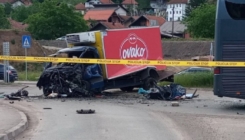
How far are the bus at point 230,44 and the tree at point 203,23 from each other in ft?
226

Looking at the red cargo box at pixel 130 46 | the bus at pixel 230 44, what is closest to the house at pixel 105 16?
the red cargo box at pixel 130 46

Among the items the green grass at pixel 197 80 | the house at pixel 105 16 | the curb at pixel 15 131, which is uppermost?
the house at pixel 105 16

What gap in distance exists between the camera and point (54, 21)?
91438mm

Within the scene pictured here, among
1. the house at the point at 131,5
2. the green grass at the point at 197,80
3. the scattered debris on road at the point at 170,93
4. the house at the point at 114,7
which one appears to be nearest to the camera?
the scattered debris on road at the point at 170,93

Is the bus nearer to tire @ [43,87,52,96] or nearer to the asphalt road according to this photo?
the asphalt road

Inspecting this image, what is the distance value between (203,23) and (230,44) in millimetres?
70151

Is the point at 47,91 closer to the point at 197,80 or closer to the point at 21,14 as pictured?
the point at 197,80

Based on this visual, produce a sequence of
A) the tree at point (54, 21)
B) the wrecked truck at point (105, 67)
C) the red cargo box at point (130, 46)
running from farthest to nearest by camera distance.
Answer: the tree at point (54, 21)
the red cargo box at point (130, 46)
the wrecked truck at point (105, 67)

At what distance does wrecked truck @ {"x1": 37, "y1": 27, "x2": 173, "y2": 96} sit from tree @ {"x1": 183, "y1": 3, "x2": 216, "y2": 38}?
200 feet

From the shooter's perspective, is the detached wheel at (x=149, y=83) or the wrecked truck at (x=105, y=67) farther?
the detached wheel at (x=149, y=83)

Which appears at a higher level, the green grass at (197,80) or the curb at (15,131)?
the curb at (15,131)

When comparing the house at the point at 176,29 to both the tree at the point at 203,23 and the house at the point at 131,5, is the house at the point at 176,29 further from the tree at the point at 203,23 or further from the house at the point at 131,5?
the house at the point at 131,5

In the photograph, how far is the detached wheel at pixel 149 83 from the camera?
26.3 m

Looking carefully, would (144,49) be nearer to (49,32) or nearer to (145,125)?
(145,125)
